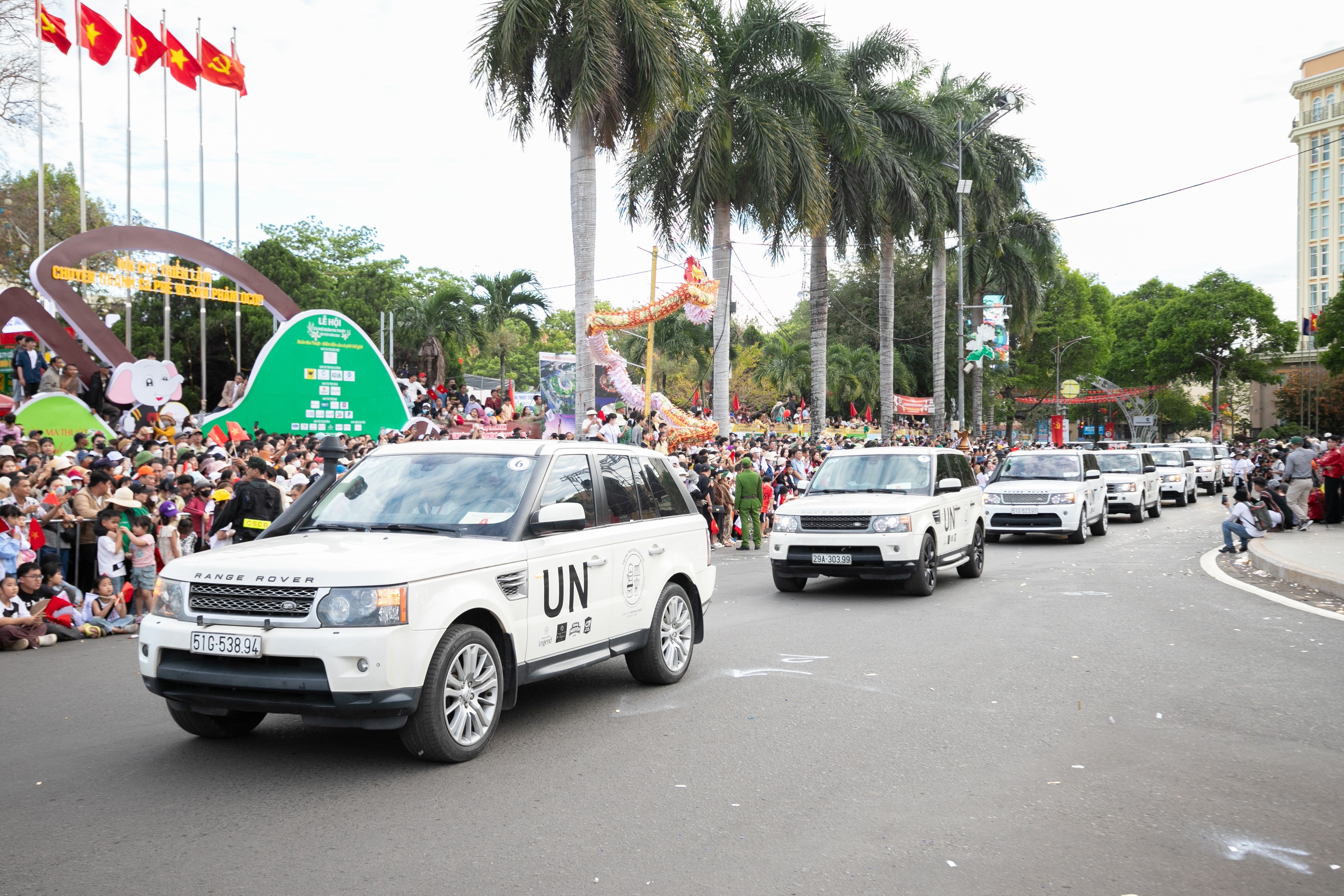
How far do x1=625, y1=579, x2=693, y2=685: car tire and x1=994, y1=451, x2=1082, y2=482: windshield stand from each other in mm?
14177

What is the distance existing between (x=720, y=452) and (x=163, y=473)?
12.5 metres

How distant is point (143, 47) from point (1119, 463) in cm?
3199

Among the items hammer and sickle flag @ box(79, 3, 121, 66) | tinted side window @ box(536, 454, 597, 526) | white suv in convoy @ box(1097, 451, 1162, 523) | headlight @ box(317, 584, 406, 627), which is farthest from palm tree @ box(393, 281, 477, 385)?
headlight @ box(317, 584, 406, 627)

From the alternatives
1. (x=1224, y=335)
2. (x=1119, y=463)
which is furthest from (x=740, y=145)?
(x=1224, y=335)

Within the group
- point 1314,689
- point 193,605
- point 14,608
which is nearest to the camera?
point 193,605

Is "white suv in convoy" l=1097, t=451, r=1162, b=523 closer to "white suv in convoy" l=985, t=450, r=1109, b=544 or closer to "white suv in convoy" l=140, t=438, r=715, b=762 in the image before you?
"white suv in convoy" l=985, t=450, r=1109, b=544

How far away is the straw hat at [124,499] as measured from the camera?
10594mm

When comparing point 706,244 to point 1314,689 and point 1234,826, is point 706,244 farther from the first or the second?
point 1234,826

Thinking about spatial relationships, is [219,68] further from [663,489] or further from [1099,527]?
[663,489]

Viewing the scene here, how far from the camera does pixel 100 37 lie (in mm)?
30703

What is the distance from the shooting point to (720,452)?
2234cm

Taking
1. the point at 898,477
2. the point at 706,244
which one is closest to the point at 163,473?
the point at 898,477

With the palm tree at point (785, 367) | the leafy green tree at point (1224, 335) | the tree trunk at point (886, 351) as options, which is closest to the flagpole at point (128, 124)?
the tree trunk at point (886, 351)

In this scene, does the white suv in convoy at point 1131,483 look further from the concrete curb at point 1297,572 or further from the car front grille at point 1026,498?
the concrete curb at point 1297,572
